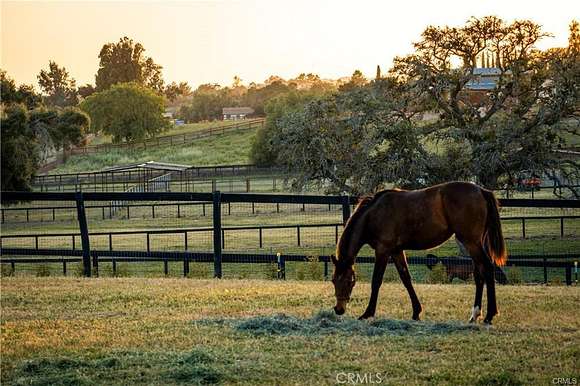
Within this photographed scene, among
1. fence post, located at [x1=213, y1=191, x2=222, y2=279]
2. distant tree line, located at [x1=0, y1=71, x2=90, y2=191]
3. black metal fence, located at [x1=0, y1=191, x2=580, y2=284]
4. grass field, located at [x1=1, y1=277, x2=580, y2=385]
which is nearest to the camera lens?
grass field, located at [x1=1, y1=277, x2=580, y2=385]

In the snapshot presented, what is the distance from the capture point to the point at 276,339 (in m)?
8.95

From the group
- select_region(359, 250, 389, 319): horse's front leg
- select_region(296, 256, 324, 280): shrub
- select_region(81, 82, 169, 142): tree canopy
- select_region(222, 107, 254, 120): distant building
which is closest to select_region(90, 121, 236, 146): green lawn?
select_region(81, 82, 169, 142): tree canopy

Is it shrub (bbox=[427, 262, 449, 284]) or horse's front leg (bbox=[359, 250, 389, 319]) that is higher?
horse's front leg (bbox=[359, 250, 389, 319])

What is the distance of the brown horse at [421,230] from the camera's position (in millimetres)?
10086

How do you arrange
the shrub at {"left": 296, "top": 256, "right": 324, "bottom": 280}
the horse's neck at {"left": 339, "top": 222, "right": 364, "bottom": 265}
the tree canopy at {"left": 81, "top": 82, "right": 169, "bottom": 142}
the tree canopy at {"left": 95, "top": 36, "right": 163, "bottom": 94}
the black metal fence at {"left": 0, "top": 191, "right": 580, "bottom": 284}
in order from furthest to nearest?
the tree canopy at {"left": 95, "top": 36, "right": 163, "bottom": 94} → the tree canopy at {"left": 81, "top": 82, "right": 169, "bottom": 142} → the black metal fence at {"left": 0, "top": 191, "right": 580, "bottom": 284} → the shrub at {"left": 296, "top": 256, "right": 324, "bottom": 280} → the horse's neck at {"left": 339, "top": 222, "right": 364, "bottom": 265}

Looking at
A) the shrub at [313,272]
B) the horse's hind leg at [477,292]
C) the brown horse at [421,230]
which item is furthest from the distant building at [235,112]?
the horse's hind leg at [477,292]

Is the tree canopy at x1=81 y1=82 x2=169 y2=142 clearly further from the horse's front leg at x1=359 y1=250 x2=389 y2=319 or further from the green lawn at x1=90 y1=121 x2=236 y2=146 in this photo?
the horse's front leg at x1=359 y1=250 x2=389 y2=319

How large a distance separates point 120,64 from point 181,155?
171 feet

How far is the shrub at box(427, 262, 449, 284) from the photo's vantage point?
16.1 metres

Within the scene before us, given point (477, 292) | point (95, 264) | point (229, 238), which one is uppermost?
point (477, 292)

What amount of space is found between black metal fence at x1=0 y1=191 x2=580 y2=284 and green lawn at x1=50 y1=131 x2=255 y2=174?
97.7ft

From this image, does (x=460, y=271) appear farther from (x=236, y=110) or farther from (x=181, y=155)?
(x=236, y=110)

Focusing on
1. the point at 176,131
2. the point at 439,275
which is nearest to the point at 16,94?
the point at 439,275

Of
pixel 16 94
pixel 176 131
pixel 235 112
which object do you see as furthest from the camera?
pixel 235 112
